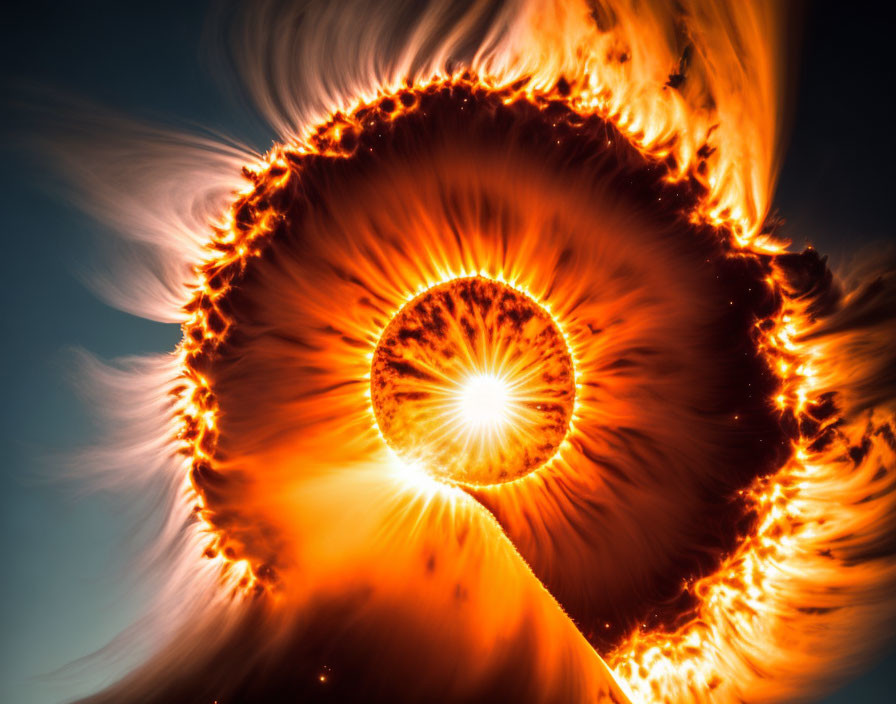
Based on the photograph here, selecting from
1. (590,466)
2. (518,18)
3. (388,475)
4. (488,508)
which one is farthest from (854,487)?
(518,18)

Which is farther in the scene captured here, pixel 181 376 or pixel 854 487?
pixel 181 376

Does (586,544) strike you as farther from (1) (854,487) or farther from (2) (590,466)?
(1) (854,487)
